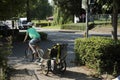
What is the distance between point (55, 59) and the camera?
463 inches

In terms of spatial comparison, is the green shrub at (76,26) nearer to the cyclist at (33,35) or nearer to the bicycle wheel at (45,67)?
the cyclist at (33,35)

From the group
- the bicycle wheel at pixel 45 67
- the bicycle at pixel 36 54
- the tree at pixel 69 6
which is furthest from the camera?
the tree at pixel 69 6

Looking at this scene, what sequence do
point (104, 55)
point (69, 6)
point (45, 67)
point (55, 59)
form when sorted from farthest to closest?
point (69, 6) → point (45, 67) → point (55, 59) → point (104, 55)

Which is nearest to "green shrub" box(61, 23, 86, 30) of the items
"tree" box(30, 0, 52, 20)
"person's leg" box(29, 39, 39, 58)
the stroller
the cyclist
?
"person's leg" box(29, 39, 39, 58)

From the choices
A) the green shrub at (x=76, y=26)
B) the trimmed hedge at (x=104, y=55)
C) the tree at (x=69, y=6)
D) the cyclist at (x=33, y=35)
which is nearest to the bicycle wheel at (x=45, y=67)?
the trimmed hedge at (x=104, y=55)

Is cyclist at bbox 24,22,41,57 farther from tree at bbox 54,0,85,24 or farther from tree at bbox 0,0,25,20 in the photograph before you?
tree at bbox 54,0,85,24

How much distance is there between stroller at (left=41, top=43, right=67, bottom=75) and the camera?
11719mm

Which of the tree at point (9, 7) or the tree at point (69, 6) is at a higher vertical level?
the tree at point (9, 7)

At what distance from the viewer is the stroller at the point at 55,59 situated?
461 inches

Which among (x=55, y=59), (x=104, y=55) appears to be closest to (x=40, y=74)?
(x=55, y=59)

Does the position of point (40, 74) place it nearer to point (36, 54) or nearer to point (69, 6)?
point (36, 54)

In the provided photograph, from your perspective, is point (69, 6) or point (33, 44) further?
point (69, 6)

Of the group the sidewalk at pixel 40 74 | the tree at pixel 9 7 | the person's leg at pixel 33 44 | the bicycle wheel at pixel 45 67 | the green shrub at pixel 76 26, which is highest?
the tree at pixel 9 7

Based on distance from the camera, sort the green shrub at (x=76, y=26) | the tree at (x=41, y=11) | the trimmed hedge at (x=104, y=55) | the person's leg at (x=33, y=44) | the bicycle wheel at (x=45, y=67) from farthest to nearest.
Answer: the tree at (x=41, y=11)
the green shrub at (x=76, y=26)
the person's leg at (x=33, y=44)
the bicycle wheel at (x=45, y=67)
the trimmed hedge at (x=104, y=55)
